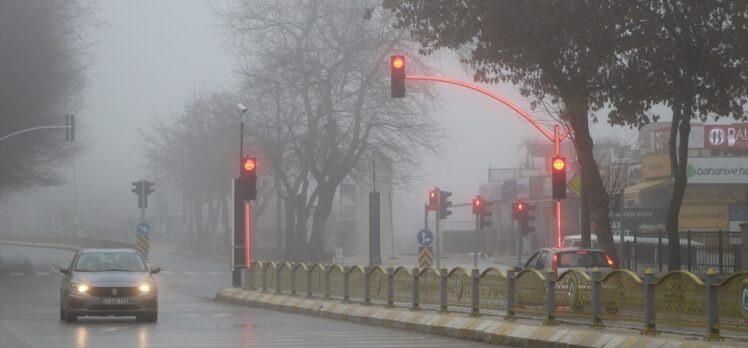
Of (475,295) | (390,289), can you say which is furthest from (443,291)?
(390,289)

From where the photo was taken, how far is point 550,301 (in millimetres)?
21422

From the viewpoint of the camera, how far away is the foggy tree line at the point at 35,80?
64625mm

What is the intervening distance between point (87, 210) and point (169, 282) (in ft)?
375

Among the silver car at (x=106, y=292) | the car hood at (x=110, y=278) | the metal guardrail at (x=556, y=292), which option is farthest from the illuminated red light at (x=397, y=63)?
the car hood at (x=110, y=278)

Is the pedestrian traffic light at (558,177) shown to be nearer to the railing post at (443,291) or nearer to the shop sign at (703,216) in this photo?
the railing post at (443,291)

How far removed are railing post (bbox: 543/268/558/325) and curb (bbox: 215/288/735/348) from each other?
401 mm

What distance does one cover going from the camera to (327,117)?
2591 inches

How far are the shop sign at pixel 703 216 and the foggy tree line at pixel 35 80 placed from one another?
33236 mm

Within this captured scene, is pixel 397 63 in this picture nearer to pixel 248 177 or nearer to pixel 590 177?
pixel 590 177

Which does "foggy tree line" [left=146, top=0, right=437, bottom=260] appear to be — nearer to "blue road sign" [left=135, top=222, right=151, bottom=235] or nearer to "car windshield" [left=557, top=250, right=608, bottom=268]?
"blue road sign" [left=135, top=222, right=151, bottom=235]

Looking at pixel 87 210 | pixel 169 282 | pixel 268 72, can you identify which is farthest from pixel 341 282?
pixel 87 210

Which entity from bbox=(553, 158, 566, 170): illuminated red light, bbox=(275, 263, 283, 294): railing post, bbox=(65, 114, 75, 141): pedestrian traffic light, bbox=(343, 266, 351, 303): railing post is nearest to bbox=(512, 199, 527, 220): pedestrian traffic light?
bbox=(275, 263, 283, 294): railing post

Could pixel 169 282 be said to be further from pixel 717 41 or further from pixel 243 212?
pixel 717 41

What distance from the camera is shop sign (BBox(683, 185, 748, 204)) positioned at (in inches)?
2717
